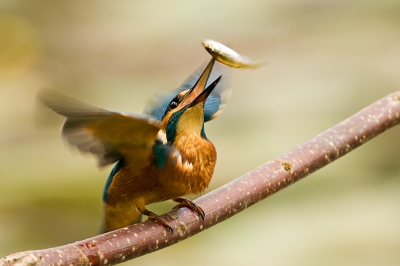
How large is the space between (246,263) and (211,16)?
1.71m

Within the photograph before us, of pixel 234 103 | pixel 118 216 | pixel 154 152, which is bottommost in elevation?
pixel 118 216

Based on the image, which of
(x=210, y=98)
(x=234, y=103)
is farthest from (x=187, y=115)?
(x=234, y=103)

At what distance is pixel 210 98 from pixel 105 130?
30cm

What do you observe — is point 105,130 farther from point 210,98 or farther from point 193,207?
point 210,98

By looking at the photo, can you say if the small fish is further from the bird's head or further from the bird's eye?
the bird's eye

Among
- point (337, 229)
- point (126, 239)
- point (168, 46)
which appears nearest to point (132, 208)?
point (126, 239)

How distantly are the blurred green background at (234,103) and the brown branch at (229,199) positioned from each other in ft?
0.62

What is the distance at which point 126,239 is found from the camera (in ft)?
3.12

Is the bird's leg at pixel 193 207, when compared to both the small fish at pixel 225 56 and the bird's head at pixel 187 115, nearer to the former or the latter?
the bird's head at pixel 187 115

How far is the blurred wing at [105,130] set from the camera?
921 millimetres

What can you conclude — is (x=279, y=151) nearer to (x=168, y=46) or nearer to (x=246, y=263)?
(x=246, y=263)

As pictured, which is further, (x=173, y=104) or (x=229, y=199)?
(x=173, y=104)

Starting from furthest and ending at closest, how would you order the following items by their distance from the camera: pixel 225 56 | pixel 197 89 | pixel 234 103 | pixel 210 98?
pixel 234 103 → pixel 210 98 → pixel 197 89 → pixel 225 56

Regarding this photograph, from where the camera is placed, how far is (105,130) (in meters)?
1.03
